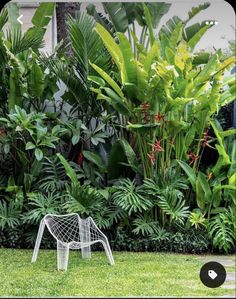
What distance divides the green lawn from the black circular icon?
19 millimetres

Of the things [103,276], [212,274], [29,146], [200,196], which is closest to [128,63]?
[29,146]

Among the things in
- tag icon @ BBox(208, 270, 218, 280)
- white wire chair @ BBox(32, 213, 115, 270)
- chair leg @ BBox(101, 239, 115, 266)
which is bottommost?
chair leg @ BBox(101, 239, 115, 266)

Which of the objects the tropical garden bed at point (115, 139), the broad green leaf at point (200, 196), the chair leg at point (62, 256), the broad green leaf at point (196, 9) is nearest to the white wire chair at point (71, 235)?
the chair leg at point (62, 256)

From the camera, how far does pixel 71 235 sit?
3043 millimetres

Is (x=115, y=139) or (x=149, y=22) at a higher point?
(x=149, y=22)

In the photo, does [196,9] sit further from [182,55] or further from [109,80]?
[109,80]

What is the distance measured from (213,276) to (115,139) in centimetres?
213

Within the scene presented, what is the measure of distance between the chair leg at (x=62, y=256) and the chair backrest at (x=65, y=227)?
66 mm

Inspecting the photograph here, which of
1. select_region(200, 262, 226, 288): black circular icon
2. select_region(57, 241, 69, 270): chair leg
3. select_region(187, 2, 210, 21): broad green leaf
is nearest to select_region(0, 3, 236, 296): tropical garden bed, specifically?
select_region(57, 241, 69, 270): chair leg

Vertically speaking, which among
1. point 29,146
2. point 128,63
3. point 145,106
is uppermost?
point 128,63

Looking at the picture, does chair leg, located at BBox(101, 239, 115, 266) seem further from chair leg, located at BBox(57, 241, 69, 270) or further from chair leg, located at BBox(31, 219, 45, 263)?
chair leg, located at BBox(31, 219, 45, 263)

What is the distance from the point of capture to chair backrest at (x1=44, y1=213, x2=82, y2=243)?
2.96 m

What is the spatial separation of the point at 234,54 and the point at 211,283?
Result: 75 centimetres

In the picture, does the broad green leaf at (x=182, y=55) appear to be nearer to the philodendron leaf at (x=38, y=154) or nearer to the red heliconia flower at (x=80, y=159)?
the red heliconia flower at (x=80, y=159)
